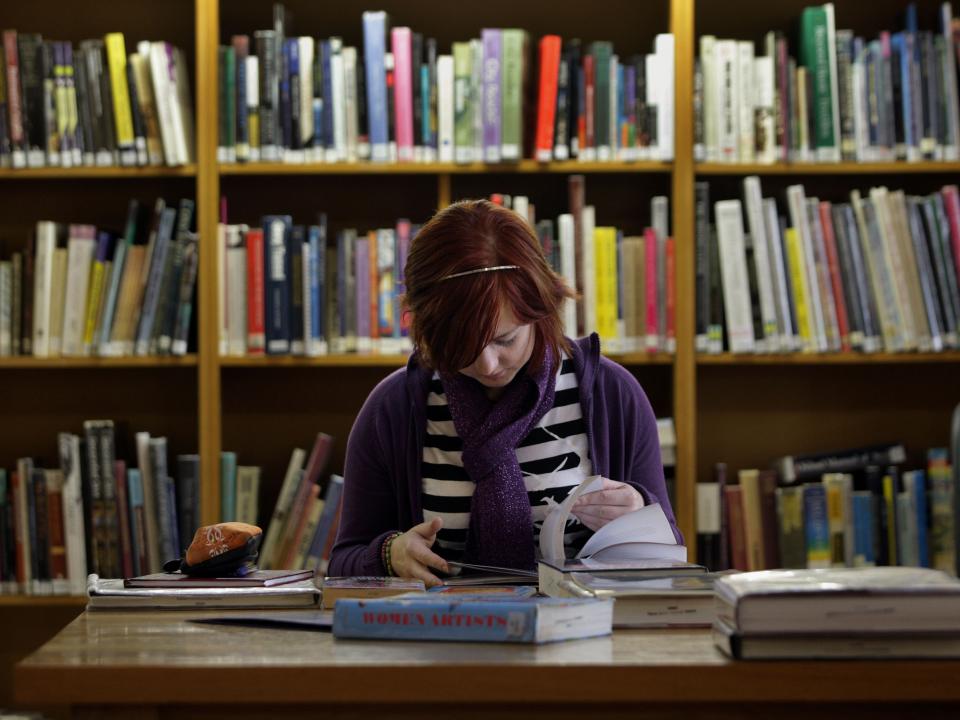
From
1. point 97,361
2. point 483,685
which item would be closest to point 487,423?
point 483,685

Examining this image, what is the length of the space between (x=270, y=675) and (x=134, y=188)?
2.26 m

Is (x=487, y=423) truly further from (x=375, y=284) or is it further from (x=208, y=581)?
(x=375, y=284)

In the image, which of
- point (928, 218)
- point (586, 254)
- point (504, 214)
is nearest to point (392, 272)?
point (586, 254)

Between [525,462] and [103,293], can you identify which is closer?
[525,462]

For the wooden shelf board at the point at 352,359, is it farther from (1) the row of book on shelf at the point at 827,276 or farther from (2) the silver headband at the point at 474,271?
(2) the silver headband at the point at 474,271

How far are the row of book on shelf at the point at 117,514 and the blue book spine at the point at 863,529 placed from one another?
1.22m

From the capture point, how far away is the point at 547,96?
2730mm

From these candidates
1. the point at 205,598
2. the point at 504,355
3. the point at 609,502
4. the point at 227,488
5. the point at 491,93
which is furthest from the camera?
the point at 227,488

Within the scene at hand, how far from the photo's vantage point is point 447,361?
5.61ft

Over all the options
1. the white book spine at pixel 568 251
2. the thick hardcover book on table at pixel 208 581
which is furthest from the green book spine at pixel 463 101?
the thick hardcover book on table at pixel 208 581

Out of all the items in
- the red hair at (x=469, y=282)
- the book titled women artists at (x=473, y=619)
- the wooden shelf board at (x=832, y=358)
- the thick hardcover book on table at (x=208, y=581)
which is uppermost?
the red hair at (x=469, y=282)

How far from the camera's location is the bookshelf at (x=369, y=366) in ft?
9.87

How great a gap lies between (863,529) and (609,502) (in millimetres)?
1413

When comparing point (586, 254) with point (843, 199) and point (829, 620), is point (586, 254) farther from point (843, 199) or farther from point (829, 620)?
point (829, 620)
